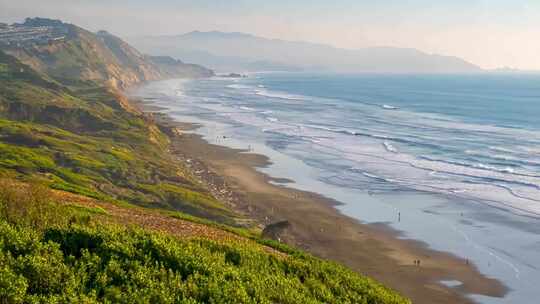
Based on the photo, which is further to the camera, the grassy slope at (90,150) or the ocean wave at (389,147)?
the ocean wave at (389,147)

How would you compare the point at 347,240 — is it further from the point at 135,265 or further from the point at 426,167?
the point at 135,265

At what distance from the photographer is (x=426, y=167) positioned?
86812 millimetres

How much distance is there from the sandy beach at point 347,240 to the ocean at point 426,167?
5.25ft

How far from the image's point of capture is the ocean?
5519cm

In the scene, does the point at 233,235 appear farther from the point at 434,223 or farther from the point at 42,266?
the point at 434,223

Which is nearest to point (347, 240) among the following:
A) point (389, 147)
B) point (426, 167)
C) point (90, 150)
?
point (426, 167)

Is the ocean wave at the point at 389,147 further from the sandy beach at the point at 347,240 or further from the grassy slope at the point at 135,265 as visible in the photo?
the grassy slope at the point at 135,265

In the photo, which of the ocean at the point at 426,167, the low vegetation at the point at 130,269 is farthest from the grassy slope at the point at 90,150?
the low vegetation at the point at 130,269

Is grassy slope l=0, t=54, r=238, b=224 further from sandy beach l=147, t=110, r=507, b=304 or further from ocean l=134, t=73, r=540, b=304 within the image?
ocean l=134, t=73, r=540, b=304

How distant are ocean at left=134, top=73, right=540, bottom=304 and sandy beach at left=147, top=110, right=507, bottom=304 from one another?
1599 mm

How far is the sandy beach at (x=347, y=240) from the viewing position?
45.3 metres

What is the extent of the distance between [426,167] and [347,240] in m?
36.0

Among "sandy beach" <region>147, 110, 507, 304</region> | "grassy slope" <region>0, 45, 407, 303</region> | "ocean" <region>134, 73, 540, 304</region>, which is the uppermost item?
"grassy slope" <region>0, 45, 407, 303</region>

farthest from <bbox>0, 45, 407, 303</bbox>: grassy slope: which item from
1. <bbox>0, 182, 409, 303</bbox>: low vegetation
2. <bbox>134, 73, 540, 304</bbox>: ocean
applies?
<bbox>134, 73, 540, 304</bbox>: ocean
